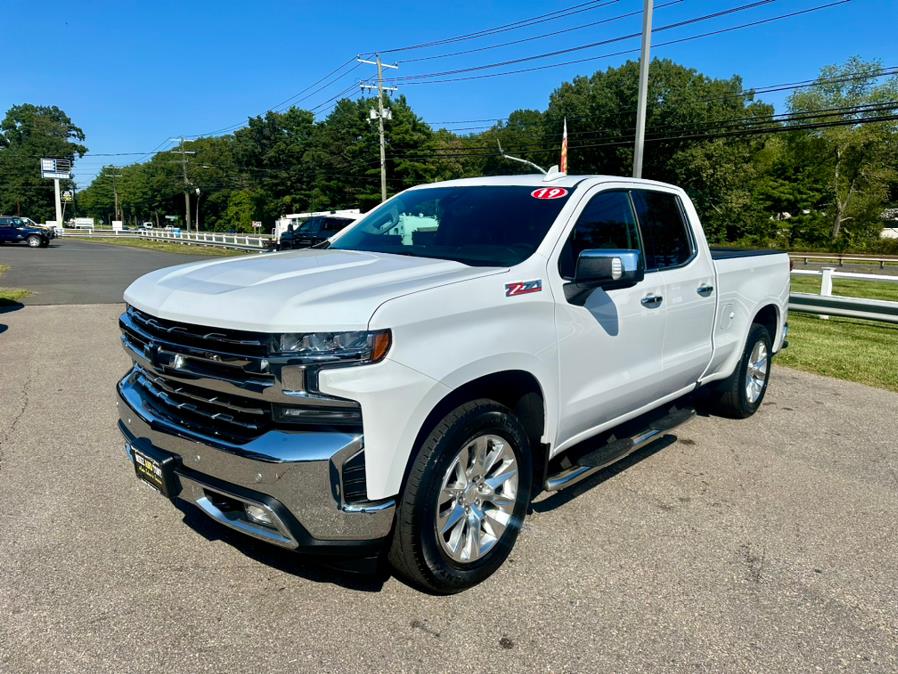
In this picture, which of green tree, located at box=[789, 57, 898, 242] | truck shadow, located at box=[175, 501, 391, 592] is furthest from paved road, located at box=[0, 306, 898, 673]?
green tree, located at box=[789, 57, 898, 242]

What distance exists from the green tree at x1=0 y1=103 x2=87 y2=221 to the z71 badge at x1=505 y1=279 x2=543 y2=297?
118 meters

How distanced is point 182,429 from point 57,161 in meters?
92.6

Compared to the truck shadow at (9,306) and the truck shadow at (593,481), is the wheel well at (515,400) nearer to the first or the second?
the truck shadow at (593,481)

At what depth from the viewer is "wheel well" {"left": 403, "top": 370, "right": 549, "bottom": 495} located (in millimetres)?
2844

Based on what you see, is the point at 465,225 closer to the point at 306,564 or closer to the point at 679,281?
the point at 679,281

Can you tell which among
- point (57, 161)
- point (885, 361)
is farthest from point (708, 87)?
point (57, 161)

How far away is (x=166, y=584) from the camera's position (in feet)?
10.1

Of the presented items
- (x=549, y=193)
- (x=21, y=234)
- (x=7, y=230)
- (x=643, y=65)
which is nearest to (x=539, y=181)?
(x=549, y=193)

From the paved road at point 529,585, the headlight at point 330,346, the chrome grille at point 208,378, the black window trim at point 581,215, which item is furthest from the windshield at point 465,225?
the paved road at point 529,585

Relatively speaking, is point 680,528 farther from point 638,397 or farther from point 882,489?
point 882,489

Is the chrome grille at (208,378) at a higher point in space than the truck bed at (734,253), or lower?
lower

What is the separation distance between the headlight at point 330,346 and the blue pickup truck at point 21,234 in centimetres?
4246

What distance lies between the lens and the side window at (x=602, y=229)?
356 centimetres

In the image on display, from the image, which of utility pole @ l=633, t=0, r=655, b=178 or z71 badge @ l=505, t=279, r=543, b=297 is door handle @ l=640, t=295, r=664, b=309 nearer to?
z71 badge @ l=505, t=279, r=543, b=297
